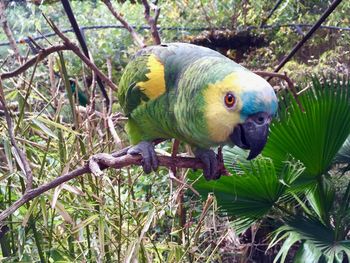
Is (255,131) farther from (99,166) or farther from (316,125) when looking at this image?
(316,125)

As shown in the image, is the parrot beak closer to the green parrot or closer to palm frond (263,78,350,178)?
the green parrot

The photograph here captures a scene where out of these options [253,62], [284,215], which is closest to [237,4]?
[253,62]

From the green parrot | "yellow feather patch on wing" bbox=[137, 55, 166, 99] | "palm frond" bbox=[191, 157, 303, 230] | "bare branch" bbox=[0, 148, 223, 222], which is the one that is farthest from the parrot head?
"palm frond" bbox=[191, 157, 303, 230]

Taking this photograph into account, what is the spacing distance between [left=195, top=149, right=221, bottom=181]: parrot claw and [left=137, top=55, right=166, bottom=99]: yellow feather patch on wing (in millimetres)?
147

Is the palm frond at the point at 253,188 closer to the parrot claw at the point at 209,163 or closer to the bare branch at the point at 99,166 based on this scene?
the parrot claw at the point at 209,163

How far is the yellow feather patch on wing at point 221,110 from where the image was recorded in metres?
0.79

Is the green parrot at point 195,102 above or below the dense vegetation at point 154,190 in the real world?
above

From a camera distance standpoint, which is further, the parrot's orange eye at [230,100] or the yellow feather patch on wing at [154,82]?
the yellow feather patch on wing at [154,82]

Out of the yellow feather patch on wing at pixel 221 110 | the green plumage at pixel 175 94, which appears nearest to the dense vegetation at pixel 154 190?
the green plumage at pixel 175 94

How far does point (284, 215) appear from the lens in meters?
1.54

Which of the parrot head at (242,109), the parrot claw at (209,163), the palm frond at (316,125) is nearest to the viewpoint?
the parrot head at (242,109)

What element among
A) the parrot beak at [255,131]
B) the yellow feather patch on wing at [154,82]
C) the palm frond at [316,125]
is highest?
the yellow feather patch on wing at [154,82]

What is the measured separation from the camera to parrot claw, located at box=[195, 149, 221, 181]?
100cm

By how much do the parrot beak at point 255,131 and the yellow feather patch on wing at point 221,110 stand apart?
0.02 m
